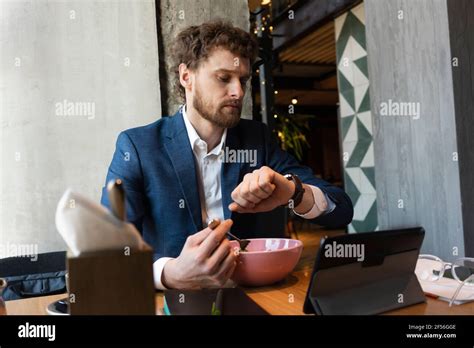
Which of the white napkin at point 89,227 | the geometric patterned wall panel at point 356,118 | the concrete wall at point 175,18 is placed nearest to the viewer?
the white napkin at point 89,227

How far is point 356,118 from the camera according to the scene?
3.30m

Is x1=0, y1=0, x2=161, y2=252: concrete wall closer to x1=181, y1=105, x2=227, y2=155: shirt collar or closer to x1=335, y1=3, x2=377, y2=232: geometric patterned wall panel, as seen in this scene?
x1=181, y1=105, x2=227, y2=155: shirt collar

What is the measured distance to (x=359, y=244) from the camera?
1.52ft

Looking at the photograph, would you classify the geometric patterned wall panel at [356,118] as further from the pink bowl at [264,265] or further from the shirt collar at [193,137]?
the pink bowl at [264,265]

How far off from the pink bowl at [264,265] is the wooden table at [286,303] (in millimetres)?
19

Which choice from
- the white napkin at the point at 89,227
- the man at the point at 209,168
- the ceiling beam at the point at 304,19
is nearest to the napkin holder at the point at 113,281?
the white napkin at the point at 89,227

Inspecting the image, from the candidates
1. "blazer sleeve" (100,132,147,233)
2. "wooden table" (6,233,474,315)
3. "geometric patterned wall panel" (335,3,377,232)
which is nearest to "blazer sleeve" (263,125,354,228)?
"wooden table" (6,233,474,315)

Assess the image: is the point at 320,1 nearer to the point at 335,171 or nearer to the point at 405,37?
the point at 405,37

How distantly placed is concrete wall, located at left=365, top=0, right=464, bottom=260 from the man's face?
542 millimetres

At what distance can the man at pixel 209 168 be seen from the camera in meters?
0.81

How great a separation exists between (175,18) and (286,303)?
1188 mm

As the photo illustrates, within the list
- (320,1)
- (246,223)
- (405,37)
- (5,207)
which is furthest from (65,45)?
(320,1)

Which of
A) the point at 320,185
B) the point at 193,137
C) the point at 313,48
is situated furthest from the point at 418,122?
the point at 313,48

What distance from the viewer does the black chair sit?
0.83m
